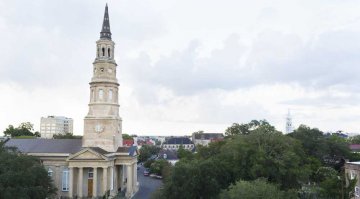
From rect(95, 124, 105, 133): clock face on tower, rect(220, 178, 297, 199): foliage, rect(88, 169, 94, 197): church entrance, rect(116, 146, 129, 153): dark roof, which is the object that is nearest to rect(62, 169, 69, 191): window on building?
rect(88, 169, 94, 197): church entrance

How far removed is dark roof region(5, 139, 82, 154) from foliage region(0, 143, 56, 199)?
1255 cm

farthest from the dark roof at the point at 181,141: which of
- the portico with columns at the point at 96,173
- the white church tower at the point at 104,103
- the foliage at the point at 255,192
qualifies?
the foliage at the point at 255,192

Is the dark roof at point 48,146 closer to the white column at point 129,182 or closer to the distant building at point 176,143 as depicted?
the white column at point 129,182

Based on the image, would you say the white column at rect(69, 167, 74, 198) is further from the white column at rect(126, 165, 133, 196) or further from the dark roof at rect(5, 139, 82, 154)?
the white column at rect(126, 165, 133, 196)

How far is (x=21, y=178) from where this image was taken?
36406 millimetres

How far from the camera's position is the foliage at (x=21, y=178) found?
3477 centimetres

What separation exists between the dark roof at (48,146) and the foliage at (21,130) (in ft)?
160

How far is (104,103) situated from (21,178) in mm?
21806

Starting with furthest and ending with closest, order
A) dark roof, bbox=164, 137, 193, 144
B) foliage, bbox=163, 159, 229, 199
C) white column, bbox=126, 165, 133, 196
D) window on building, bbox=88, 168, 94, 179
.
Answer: dark roof, bbox=164, 137, 193, 144 → white column, bbox=126, 165, 133, 196 → window on building, bbox=88, 168, 94, 179 → foliage, bbox=163, 159, 229, 199

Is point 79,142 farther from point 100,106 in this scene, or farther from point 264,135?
point 264,135

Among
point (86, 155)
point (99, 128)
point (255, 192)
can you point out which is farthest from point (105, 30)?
point (255, 192)

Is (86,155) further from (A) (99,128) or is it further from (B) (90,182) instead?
(A) (99,128)

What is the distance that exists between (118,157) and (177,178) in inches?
757

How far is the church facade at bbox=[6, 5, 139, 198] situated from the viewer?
52312 mm
